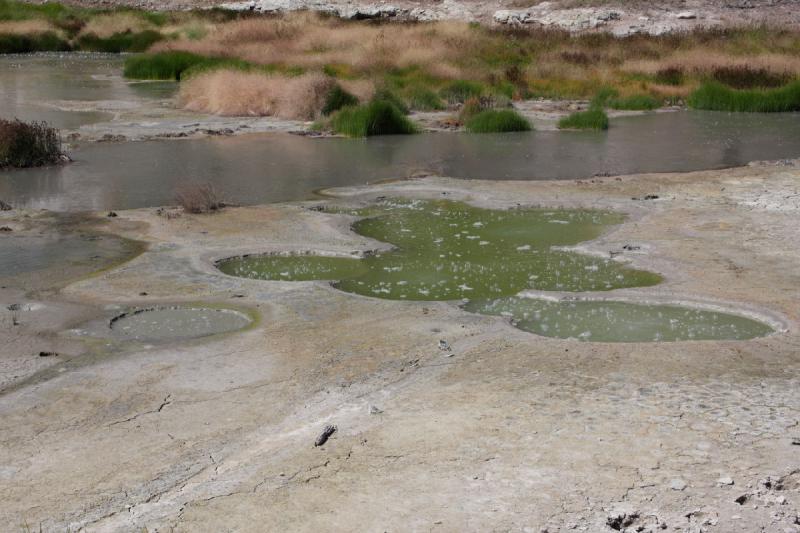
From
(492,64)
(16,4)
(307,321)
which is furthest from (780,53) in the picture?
(16,4)

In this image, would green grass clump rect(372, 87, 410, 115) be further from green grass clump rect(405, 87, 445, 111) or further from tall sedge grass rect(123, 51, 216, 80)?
tall sedge grass rect(123, 51, 216, 80)

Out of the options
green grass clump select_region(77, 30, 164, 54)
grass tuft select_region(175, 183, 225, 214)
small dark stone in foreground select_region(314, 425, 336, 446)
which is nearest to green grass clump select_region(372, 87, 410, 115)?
grass tuft select_region(175, 183, 225, 214)

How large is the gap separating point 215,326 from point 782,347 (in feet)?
13.7

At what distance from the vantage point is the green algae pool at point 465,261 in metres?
9.70

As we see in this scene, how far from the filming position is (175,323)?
859 centimetres

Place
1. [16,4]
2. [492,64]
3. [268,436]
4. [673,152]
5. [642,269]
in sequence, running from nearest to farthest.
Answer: [268,436] → [642,269] → [673,152] → [492,64] → [16,4]

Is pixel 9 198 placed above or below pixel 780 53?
below

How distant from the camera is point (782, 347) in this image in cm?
754

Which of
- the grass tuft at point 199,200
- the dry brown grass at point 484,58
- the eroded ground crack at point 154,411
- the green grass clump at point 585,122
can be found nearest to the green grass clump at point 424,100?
the dry brown grass at point 484,58

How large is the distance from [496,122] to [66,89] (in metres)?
15.0

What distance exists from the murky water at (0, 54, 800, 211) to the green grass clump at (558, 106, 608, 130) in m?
0.48

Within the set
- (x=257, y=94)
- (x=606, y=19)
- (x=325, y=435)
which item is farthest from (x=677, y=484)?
(x=606, y=19)

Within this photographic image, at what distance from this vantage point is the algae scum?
27.6ft

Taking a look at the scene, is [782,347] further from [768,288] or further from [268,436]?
[268,436]
